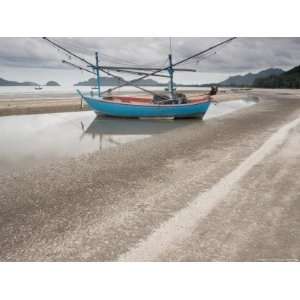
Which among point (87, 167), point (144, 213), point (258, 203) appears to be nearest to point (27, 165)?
point (87, 167)

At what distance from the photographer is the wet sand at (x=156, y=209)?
12.6 ft

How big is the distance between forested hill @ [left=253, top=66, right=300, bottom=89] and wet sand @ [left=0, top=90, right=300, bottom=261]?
86.5m

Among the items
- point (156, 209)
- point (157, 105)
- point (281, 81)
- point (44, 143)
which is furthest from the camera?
point (281, 81)

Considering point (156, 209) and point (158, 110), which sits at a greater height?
point (158, 110)

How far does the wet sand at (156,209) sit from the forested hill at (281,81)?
284ft

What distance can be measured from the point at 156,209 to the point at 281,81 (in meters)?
103

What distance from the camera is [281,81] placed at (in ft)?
311

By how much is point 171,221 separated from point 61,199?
2392mm

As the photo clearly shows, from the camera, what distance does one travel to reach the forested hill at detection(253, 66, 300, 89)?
87312 mm

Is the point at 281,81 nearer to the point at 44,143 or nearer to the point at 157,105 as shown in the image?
the point at 157,105

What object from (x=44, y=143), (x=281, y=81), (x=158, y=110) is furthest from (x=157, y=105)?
(x=281, y=81)

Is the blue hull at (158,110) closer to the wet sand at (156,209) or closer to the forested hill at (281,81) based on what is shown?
the wet sand at (156,209)

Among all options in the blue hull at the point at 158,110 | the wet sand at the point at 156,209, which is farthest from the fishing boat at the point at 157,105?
the wet sand at the point at 156,209
